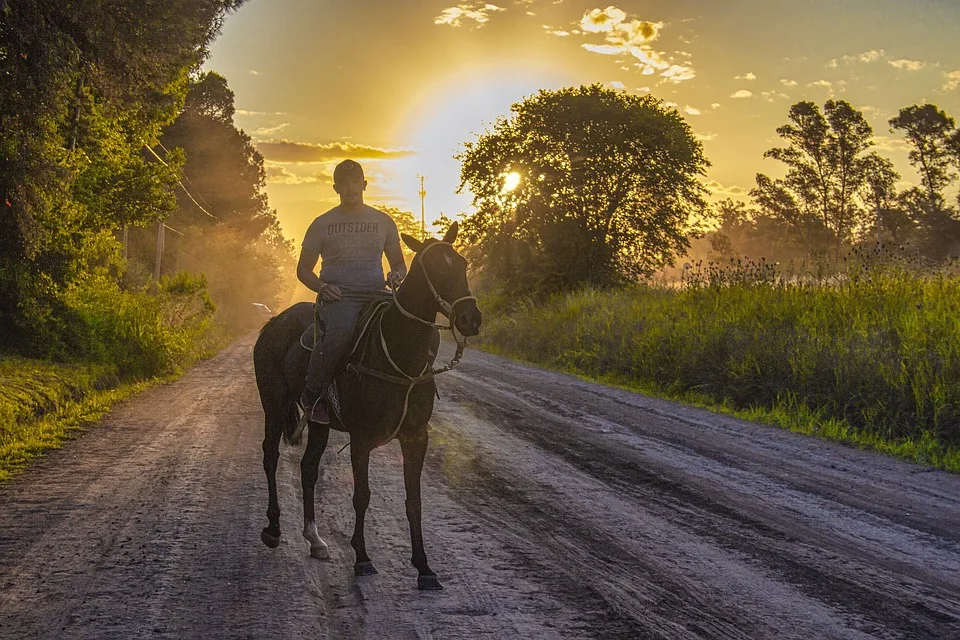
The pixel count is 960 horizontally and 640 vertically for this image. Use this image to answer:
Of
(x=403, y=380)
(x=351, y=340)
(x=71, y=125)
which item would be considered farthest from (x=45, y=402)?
(x=403, y=380)

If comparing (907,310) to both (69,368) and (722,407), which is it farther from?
(69,368)

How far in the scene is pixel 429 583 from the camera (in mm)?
4875

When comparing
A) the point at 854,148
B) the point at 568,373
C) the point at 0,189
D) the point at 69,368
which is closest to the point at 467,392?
the point at 568,373

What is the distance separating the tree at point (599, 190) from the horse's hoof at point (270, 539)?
78.3 feet

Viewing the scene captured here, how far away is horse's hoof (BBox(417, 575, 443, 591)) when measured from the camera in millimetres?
4863

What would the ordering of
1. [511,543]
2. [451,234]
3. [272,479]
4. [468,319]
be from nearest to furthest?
[468,319] → [451,234] → [511,543] → [272,479]

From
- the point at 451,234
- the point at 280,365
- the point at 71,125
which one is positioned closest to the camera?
the point at 451,234

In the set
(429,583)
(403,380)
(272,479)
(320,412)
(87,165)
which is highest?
(87,165)

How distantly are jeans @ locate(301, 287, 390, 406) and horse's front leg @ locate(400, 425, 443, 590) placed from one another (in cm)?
79

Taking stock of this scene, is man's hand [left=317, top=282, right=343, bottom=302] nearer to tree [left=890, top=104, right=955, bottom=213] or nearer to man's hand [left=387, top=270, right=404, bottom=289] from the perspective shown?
man's hand [left=387, top=270, right=404, bottom=289]

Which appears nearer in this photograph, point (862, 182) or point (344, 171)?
point (344, 171)

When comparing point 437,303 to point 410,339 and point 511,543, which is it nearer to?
point 410,339

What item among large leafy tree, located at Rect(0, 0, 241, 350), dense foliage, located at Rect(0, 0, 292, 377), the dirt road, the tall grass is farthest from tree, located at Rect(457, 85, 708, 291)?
the dirt road

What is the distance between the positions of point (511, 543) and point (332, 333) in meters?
1.98
